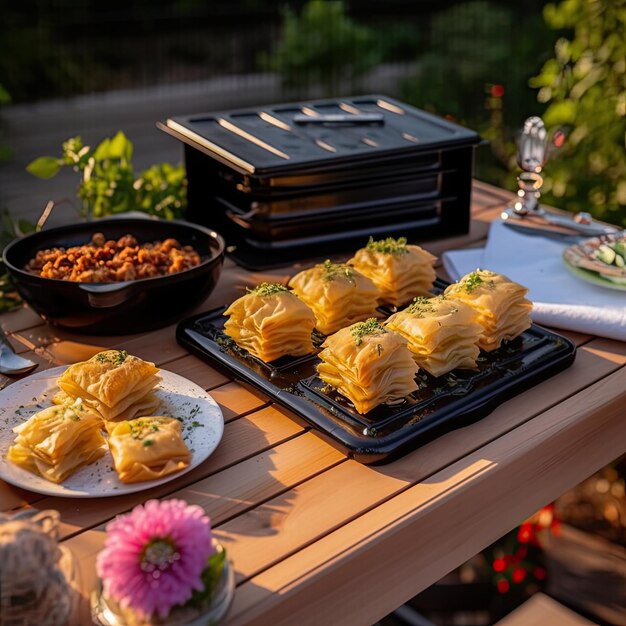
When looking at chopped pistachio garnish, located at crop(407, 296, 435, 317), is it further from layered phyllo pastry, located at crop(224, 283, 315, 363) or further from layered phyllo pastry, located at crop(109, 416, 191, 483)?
layered phyllo pastry, located at crop(109, 416, 191, 483)

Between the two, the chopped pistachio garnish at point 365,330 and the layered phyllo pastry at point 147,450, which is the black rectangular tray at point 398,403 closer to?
the chopped pistachio garnish at point 365,330

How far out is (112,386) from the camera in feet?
4.57

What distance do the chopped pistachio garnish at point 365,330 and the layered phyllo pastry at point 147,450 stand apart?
327mm

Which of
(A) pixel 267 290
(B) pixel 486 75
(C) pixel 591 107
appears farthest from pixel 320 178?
(B) pixel 486 75

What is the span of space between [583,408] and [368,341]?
41cm

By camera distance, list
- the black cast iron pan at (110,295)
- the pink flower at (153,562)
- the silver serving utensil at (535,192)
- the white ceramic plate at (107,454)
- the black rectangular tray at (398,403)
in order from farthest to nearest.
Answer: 1. the silver serving utensil at (535,192)
2. the black cast iron pan at (110,295)
3. the black rectangular tray at (398,403)
4. the white ceramic plate at (107,454)
5. the pink flower at (153,562)

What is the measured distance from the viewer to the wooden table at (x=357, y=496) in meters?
1.18

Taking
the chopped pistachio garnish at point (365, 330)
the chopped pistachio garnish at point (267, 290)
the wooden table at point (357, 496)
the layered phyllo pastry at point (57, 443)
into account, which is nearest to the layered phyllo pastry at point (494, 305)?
the wooden table at point (357, 496)

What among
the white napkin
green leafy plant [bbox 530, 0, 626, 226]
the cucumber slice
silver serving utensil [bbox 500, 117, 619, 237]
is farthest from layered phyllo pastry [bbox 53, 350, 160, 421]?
green leafy plant [bbox 530, 0, 626, 226]

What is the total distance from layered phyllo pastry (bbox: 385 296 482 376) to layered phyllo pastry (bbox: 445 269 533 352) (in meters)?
0.04

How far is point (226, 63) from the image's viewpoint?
8.58 metres

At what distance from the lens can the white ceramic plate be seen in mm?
1251

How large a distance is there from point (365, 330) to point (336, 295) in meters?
0.23

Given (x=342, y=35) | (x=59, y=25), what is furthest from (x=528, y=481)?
(x=59, y=25)
